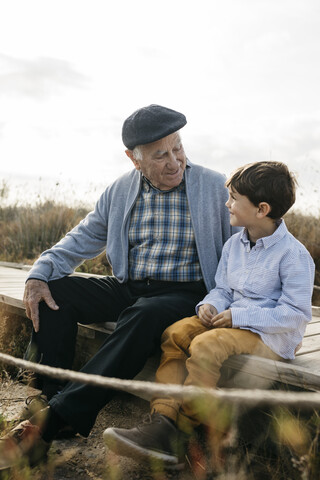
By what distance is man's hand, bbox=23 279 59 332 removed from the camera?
3154mm

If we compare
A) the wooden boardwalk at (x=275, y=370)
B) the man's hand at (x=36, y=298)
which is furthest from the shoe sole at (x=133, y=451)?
the man's hand at (x=36, y=298)

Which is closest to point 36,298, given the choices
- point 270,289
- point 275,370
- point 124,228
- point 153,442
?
point 124,228

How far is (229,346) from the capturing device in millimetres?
2410

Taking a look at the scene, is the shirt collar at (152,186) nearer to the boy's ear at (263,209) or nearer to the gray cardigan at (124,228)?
the gray cardigan at (124,228)

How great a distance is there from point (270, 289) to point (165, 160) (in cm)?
111

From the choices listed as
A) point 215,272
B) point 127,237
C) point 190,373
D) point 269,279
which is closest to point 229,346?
→ point 190,373

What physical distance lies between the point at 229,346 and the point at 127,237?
129 centimetres

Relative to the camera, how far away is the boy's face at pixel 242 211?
8.86 ft

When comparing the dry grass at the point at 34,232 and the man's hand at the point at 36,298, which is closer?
the man's hand at the point at 36,298

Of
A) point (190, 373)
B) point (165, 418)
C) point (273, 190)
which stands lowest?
point (165, 418)

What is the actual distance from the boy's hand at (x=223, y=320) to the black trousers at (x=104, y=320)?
0.27 meters

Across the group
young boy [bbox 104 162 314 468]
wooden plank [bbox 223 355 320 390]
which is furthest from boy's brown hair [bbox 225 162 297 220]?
wooden plank [bbox 223 355 320 390]

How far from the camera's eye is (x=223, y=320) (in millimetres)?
2547

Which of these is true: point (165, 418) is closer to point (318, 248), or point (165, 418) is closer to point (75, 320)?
point (75, 320)
